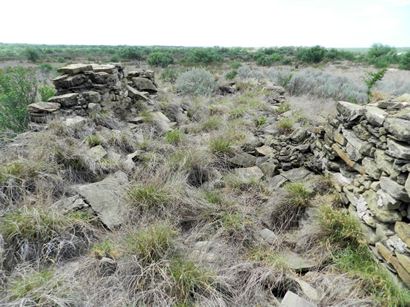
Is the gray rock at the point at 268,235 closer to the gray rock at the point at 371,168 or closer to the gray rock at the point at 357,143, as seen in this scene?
the gray rock at the point at 371,168

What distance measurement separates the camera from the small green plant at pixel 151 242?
8.96 feet

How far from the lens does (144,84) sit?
8008 mm

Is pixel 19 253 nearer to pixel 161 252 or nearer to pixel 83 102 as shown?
pixel 161 252

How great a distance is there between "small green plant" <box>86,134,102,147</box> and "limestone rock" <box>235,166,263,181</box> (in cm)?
220

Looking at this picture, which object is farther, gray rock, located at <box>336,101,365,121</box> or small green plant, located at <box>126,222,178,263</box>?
gray rock, located at <box>336,101,365,121</box>

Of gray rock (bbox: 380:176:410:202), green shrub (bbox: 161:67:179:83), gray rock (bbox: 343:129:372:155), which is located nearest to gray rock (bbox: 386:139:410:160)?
gray rock (bbox: 380:176:410:202)

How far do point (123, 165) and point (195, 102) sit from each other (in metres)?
3.81

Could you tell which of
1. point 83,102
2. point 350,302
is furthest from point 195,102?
point 350,302

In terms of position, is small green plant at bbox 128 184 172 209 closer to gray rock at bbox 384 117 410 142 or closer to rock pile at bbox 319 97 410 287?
rock pile at bbox 319 97 410 287

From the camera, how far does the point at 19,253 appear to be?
9.11ft

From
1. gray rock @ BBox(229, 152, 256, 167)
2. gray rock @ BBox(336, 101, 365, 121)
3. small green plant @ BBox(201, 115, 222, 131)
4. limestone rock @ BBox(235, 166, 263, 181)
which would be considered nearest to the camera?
gray rock @ BBox(336, 101, 365, 121)

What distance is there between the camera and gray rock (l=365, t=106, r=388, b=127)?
3.14m

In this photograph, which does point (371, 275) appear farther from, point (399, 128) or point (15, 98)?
point (15, 98)

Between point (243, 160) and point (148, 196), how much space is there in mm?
1923
